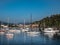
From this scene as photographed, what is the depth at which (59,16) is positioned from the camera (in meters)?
41.2

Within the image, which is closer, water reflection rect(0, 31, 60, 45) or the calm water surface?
the calm water surface

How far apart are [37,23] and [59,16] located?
5.56 m

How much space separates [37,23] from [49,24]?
781 cm

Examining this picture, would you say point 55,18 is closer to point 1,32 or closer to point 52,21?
point 52,21

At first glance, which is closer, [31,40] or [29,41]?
[29,41]

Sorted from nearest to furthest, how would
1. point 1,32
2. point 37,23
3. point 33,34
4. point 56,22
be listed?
1. point 33,34
2. point 1,32
3. point 56,22
4. point 37,23

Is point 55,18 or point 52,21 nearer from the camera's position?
point 52,21

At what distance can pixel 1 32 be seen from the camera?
78.1ft

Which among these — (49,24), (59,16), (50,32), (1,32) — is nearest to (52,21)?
(49,24)

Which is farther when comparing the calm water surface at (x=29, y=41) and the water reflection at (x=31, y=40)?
the water reflection at (x=31, y=40)

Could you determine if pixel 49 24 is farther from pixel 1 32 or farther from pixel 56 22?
pixel 1 32

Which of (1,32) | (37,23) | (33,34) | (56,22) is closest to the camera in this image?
(33,34)

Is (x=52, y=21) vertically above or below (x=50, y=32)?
above

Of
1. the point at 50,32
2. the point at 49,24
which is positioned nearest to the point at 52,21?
the point at 49,24
